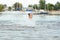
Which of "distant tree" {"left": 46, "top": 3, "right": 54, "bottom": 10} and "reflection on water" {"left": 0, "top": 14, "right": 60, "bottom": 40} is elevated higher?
"reflection on water" {"left": 0, "top": 14, "right": 60, "bottom": 40}

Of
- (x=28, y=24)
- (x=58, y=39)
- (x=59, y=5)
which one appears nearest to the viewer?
(x=58, y=39)

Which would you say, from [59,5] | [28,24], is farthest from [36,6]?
[28,24]

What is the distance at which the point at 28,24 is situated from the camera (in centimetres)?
2619

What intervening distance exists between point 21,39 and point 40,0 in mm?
118056

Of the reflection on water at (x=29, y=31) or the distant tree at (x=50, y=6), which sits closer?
the reflection on water at (x=29, y=31)

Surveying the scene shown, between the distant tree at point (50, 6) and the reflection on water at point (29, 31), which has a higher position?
the reflection on water at point (29, 31)

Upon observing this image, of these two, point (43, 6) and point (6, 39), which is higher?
point (6, 39)

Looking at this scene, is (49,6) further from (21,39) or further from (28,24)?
(21,39)

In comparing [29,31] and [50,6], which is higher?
[29,31]

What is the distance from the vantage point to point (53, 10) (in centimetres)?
12975

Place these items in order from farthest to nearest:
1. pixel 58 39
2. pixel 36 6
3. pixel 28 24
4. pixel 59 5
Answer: pixel 36 6, pixel 59 5, pixel 28 24, pixel 58 39

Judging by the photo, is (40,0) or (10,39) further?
(40,0)

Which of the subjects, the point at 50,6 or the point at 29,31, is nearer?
the point at 29,31

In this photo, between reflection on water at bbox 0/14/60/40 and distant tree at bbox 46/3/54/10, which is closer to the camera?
reflection on water at bbox 0/14/60/40
